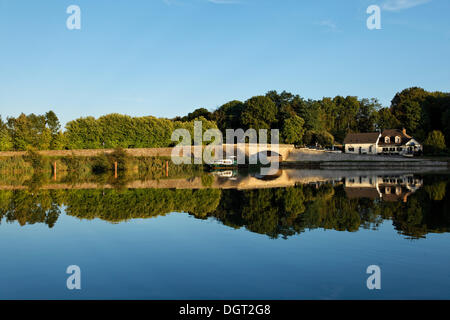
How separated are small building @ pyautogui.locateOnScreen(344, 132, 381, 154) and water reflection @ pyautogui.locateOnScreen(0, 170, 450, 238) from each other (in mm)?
65091

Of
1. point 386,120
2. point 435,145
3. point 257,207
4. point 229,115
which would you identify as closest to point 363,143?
point 435,145

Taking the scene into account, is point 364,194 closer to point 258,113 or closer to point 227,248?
point 227,248

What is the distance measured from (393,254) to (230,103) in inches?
3850

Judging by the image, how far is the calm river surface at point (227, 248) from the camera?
342 inches

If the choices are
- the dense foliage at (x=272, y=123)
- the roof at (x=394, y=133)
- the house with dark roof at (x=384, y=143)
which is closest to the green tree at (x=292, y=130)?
the dense foliage at (x=272, y=123)

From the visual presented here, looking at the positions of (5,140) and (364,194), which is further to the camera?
(5,140)

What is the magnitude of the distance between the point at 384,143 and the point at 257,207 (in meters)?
78.2

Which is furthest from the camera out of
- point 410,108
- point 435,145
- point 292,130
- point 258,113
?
point 410,108

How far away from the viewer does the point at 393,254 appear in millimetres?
11438

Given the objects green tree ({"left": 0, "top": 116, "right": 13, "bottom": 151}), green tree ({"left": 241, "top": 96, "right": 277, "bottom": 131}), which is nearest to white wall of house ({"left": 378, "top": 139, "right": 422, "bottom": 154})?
green tree ({"left": 241, "top": 96, "right": 277, "bottom": 131})

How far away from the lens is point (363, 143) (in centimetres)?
9150

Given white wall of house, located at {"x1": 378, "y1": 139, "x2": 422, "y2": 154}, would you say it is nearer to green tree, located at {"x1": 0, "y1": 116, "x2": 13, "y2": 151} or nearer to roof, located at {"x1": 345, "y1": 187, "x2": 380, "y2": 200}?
roof, located at {"x1": 345, "y1": 187, "x2": 380, "y2": 200}

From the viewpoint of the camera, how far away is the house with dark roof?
284ft
